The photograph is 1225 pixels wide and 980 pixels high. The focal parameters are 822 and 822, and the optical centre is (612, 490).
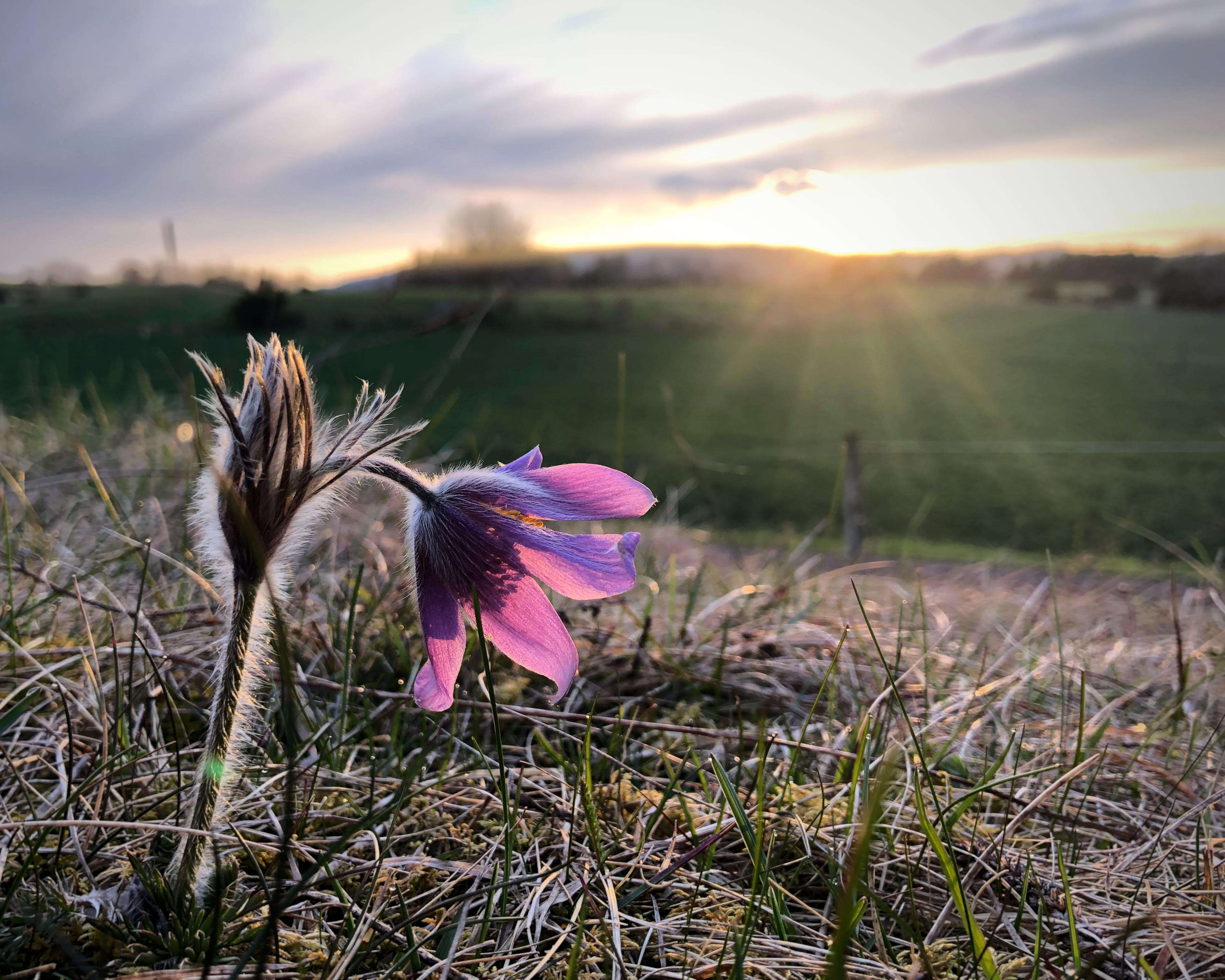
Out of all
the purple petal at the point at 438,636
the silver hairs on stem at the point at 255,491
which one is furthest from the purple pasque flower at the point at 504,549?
the silver hairs on stem at the point at 255,491

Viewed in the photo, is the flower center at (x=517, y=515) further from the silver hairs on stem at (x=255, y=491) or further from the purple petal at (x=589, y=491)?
the silver hairs on stem at (x=255, y=491)

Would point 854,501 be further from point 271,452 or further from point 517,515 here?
point 271,452

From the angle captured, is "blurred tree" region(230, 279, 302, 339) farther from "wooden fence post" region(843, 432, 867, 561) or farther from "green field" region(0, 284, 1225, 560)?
"wooden fence post" region(843, 432, 867, 561)

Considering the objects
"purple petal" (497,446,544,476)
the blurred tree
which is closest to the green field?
the blurred tree

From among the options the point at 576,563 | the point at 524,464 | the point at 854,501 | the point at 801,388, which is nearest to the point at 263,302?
the point at 524,464

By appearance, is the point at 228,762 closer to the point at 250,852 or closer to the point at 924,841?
the point at 250,852

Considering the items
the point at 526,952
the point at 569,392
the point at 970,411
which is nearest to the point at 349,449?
the point at 526,952
